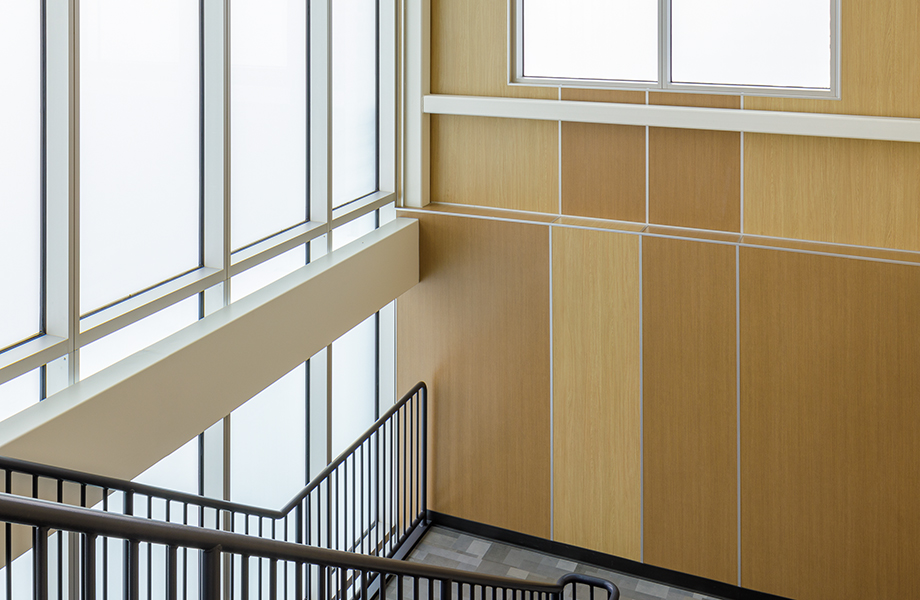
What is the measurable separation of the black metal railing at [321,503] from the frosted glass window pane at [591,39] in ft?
7.78

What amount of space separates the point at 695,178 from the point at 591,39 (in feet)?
3.60

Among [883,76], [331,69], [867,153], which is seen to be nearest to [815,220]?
[867,153]

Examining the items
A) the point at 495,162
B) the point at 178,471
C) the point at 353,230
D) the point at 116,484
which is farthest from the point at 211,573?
the point at 495,162

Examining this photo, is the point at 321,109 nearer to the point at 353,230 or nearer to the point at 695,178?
the point at 353,230

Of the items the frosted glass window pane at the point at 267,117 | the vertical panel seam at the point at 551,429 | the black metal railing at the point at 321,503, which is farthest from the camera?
the vertical panel seam at the point at 551,429

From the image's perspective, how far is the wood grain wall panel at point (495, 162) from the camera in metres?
5.64

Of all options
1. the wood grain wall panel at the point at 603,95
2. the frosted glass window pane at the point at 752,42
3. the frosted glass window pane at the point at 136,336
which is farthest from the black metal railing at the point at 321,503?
the frosted glass window pane at the point at 752,42

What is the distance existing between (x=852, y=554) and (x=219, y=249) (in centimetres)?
401

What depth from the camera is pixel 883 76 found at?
15.3ft

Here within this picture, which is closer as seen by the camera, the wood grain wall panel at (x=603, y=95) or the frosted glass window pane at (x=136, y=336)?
the frosted glass window pane at (x=136, y=336)

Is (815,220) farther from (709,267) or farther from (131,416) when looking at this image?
(131,416)

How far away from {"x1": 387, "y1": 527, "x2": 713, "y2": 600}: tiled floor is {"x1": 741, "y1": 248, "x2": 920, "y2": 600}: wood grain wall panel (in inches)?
30.9

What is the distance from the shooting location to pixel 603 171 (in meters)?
5.48

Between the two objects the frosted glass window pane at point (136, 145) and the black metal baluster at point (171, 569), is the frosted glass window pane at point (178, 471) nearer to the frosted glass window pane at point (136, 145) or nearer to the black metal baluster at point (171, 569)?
the frosted glass window pane at point (136, 145)
